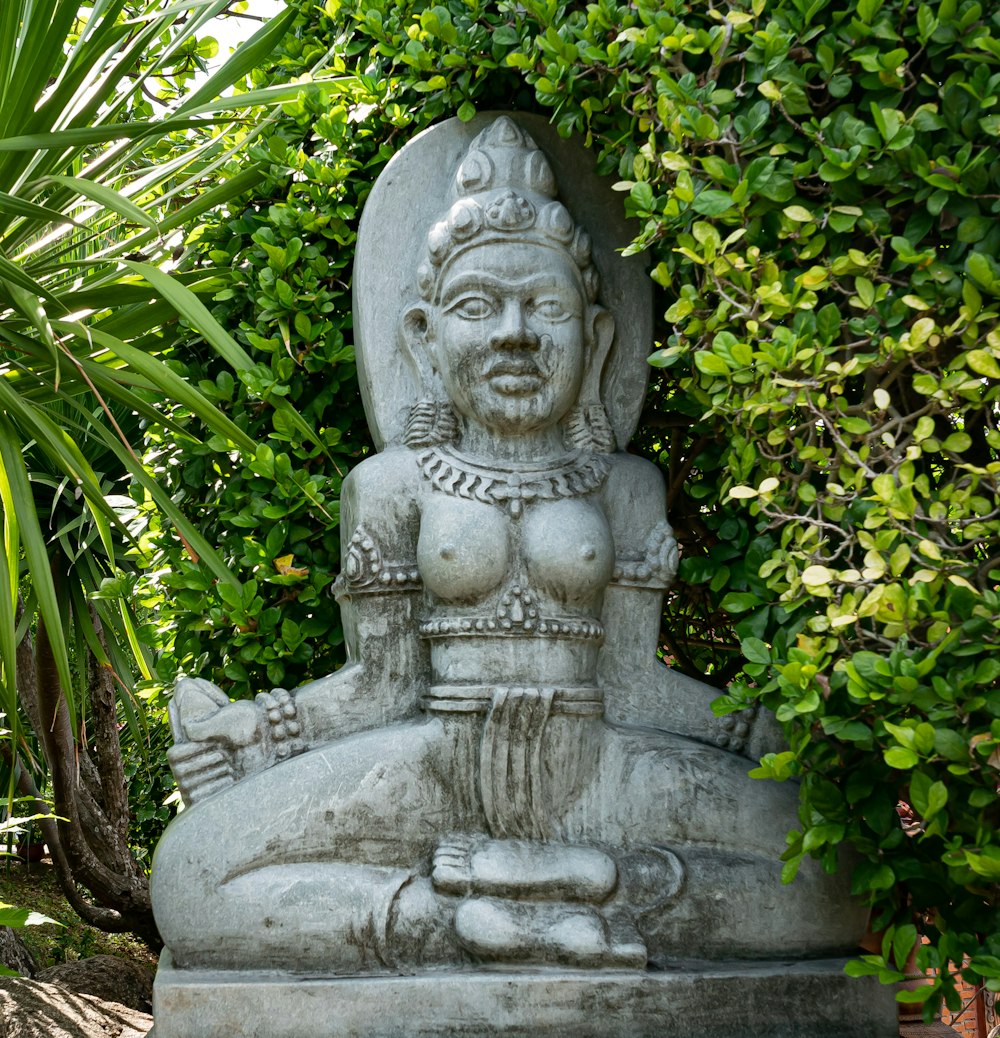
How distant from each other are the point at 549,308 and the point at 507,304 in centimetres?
12

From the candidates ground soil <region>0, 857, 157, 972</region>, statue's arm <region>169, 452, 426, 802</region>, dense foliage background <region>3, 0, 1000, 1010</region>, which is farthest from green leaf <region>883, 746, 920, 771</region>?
ground soil <region>0, 857, 157, 972</region>

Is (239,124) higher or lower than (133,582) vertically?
higher

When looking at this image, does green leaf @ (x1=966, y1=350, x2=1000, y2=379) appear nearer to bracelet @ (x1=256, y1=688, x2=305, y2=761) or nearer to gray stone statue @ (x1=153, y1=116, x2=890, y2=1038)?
gray stone statue @ (x1=153, y1=116, x2=890, y2=1038)

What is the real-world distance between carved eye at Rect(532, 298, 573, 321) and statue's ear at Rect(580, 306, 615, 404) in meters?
0.15

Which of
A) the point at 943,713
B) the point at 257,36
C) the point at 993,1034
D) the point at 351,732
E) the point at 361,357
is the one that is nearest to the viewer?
the point at 943,713

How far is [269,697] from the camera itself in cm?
311

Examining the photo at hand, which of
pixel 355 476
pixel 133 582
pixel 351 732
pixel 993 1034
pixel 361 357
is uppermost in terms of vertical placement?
pixel 361 357

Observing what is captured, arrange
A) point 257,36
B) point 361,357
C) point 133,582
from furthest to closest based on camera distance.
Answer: point 133,582 → point 257,36 → point 361,357

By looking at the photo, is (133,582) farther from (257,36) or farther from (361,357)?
(257,36)

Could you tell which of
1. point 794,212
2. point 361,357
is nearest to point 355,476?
point 361,357

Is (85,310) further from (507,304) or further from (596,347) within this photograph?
(596,347)

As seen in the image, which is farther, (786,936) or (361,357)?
(361,357)

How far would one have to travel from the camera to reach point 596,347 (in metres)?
3.37

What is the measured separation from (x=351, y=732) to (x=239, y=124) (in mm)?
2306
